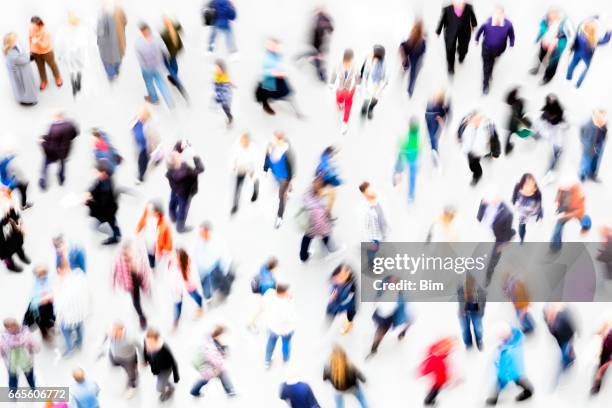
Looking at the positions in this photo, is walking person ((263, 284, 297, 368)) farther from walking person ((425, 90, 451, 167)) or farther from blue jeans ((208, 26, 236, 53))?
blue jeans ((208, 26, 236, 53))

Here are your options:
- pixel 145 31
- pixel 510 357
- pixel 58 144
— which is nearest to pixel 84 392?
pixel 58 144

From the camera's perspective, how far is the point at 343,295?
578 inches

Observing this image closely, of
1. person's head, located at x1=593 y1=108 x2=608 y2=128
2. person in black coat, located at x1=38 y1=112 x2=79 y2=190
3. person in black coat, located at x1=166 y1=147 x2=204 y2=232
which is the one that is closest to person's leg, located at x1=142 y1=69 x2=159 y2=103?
person in black coat, located at x1=166 y1=147 x2=204 y2=232

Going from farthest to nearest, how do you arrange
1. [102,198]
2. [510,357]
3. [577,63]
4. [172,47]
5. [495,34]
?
[577,63] → [172,47] → [495,34] → [102,198] → [510,357]

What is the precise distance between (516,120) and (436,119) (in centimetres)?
114

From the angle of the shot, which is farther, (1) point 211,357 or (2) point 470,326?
(2) point 470,326

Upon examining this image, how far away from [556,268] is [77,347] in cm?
594

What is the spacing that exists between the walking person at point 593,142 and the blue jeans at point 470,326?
2517 mm

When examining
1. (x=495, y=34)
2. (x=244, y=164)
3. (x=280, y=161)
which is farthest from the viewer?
(x=495, y=34)

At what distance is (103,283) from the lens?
15414mm

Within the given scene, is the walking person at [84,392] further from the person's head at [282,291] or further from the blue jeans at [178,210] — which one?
the person's head at [282,291]

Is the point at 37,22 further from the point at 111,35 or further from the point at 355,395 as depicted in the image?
the point at 355,395

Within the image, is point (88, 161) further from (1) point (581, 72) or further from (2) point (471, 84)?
(1) point (581, 72)

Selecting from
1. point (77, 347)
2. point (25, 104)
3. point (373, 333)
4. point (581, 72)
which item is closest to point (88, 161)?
point (25, 104)
